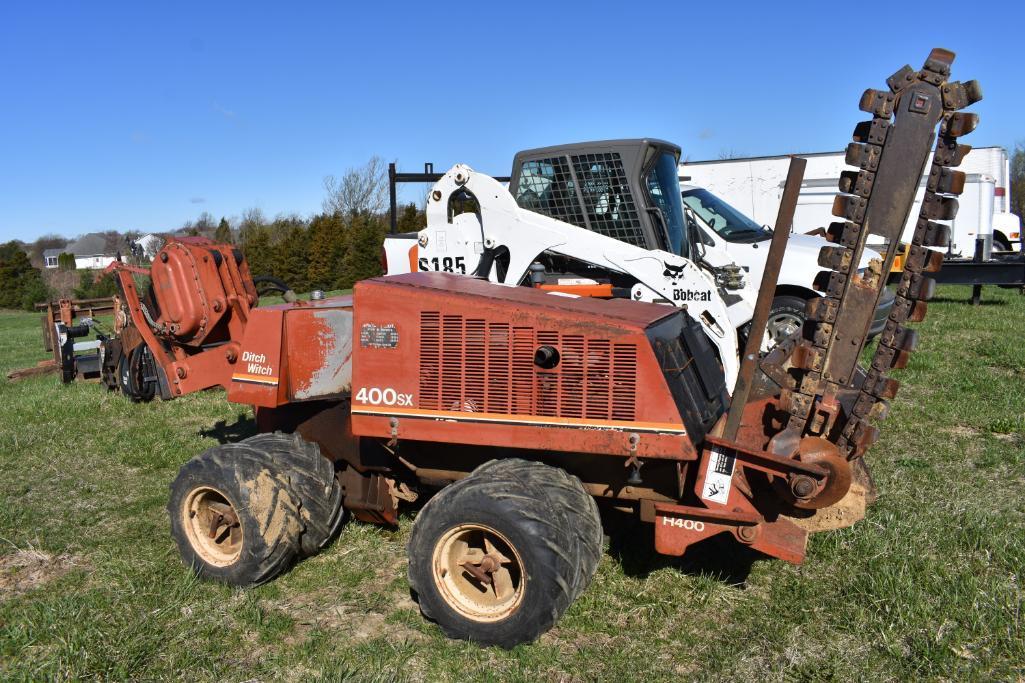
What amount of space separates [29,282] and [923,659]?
38349mm

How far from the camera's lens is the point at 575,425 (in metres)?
4.27

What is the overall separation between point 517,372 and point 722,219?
7.32m

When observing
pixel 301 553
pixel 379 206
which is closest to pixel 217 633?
pixel 301 553

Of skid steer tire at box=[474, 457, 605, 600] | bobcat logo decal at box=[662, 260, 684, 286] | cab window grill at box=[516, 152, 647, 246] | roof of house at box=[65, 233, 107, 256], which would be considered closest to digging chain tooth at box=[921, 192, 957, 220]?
skid steer tire at box=[474, 457, 605, 600]

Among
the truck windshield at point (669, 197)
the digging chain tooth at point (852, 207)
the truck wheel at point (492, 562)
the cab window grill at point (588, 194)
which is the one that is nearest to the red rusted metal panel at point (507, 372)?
the truck wheel at point (492, 562)

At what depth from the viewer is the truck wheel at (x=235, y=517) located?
182 inches

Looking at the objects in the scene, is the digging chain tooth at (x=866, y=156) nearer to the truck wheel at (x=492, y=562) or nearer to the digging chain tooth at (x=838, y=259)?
the digging chain tooth at (x=838, y=259)

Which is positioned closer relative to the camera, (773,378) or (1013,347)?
(773,378)

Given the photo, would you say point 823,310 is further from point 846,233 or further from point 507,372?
point 507,372

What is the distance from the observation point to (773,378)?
4.30 meters

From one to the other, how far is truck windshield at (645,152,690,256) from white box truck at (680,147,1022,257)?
12481mm

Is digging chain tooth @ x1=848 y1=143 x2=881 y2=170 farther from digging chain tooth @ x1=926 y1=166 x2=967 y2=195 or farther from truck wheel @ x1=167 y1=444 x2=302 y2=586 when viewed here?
truck wheel @ x1=167 y1=444 x2=302 y2=586

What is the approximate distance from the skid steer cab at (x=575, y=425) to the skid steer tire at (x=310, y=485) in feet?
0.04

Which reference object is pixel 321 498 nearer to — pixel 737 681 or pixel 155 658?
pixel 155 658
